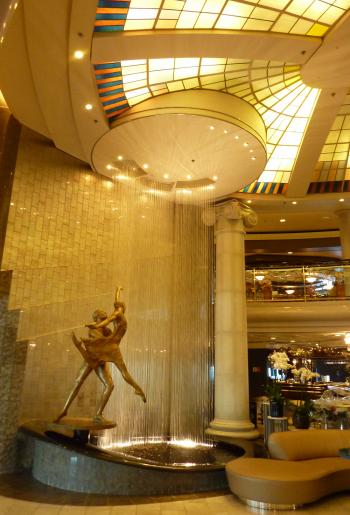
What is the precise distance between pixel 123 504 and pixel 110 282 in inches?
198

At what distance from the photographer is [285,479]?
14.8 ft

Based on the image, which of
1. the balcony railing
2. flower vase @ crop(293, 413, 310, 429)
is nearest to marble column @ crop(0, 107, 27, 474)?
flower vase @ crop(293, 413, 310, 429)

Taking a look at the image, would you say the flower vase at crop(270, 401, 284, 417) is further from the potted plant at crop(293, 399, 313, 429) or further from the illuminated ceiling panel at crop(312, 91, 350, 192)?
the illuminated ceiling panel at crop(312, 91, 350, 192)

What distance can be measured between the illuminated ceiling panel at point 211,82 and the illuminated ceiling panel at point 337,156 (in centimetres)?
111

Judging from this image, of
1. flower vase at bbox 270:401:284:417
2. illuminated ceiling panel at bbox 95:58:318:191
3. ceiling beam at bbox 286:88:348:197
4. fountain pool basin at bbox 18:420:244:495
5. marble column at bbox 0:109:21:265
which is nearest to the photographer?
fountain pool basin at bbox 18:420:244:495

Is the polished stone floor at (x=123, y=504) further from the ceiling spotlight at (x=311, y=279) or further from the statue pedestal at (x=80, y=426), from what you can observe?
the ceiling spotlight at (x=311, y=279)

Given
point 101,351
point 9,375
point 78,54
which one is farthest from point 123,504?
point 78,54

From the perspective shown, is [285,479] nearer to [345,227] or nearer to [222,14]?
[222,14]

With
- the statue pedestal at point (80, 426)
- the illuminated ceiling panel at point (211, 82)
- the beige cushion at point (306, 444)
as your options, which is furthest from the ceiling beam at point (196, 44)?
the beige cushion at point (306, 444)

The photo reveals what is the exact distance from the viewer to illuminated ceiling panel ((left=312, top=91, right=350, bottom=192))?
9286mm

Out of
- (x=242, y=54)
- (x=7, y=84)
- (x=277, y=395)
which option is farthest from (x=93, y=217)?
(x=277, y=395)

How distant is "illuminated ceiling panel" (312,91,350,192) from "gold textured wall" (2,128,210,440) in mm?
3529

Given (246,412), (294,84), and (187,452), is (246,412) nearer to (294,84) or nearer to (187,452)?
(187,452)

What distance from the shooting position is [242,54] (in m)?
6.21
